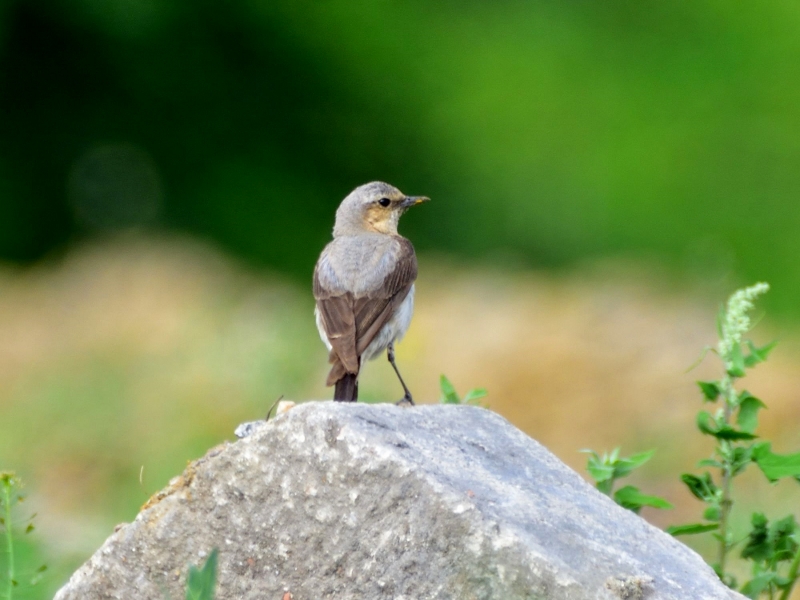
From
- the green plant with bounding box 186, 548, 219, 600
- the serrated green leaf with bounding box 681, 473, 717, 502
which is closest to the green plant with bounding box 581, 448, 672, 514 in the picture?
the serrated green leaf with bounding box 681, 473, 717, 502

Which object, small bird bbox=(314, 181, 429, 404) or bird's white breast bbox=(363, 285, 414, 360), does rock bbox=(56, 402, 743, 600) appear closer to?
small bird bbox=(314, 181, 429, 404)

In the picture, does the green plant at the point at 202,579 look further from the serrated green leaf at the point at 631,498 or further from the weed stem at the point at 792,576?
the weed stem at the point at 792,576

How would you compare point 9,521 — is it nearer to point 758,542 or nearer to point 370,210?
point 758,542

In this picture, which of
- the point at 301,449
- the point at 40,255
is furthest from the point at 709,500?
the point at 40,255

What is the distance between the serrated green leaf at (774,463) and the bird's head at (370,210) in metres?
3.43

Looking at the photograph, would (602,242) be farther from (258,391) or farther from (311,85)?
(258,391)

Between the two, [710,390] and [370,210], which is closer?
[710,390]

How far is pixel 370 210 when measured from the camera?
24.7 ft

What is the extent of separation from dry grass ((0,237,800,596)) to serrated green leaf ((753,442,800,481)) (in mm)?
3723

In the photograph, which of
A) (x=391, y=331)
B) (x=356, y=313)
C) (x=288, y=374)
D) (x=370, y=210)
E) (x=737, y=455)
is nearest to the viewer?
(x=737, y=455)

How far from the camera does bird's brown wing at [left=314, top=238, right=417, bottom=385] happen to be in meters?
6.25

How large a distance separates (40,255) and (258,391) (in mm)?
13312

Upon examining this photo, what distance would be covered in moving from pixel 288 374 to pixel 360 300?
358cm

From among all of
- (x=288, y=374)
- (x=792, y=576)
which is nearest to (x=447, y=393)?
(x=792, y=576)
